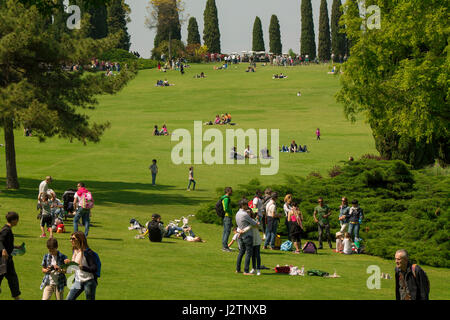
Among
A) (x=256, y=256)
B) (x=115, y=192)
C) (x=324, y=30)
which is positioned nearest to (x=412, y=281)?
(x=256, y=256)

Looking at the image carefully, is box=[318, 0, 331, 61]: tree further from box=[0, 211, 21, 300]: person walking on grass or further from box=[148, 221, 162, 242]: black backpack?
box=[0, 211, 21, 300]: person walking on grass

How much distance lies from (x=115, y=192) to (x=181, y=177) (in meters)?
7.16

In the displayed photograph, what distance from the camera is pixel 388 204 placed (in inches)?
1112

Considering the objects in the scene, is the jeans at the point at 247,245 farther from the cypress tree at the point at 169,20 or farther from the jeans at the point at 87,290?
the cypress tree at the point at 169,20

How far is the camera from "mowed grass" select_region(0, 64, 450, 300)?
56.4 feet

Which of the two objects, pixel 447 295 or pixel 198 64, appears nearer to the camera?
pixel 447 295

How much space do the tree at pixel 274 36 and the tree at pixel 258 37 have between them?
2359 mm

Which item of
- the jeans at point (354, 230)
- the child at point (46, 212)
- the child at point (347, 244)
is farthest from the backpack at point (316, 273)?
the child at point (46, 212)

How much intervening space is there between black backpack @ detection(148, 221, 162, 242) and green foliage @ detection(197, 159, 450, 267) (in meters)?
6.37

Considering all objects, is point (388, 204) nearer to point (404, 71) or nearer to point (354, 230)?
point (354, 230)

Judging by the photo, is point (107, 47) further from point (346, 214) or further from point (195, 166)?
point (346, 214)

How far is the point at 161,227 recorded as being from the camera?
23.8m
